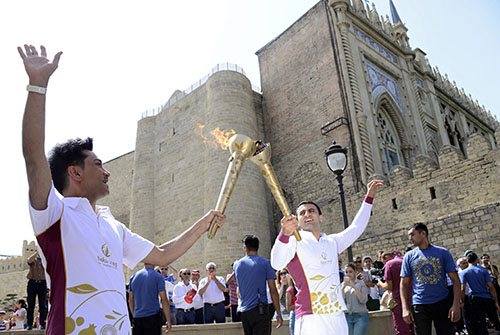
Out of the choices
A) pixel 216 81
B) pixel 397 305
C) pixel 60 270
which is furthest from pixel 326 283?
pixel 216 81

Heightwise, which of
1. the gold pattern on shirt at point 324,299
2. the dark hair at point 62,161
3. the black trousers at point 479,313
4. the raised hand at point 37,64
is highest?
the raised hand at point 37,64

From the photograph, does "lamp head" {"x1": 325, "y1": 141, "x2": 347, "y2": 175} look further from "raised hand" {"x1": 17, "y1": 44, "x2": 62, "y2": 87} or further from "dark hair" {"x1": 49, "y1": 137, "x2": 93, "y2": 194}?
"raised hand" {"x1": 17, "y1": 44, "x2": 62, "y2": 87}

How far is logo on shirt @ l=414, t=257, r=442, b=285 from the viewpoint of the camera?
167 inches

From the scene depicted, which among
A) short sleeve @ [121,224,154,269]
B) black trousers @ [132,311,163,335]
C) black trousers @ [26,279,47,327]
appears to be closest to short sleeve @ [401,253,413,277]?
black trousers @ [132,311,163,335]

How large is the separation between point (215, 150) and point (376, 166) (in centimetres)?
691

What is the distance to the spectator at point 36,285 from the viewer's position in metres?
6.49

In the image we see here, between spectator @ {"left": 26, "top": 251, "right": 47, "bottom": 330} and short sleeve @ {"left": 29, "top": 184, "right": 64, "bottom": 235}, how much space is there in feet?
17.8

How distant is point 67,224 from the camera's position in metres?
1.70

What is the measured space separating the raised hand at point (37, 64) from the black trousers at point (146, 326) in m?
4.33

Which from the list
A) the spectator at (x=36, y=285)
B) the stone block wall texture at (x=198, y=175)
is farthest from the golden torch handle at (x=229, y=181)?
the stone block wall texture at (x=198, y=175)

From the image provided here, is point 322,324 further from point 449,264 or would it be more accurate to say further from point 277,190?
point 449,264

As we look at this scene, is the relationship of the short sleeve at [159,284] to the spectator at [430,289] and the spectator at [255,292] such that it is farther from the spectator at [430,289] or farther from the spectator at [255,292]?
the spectator at [430,289]

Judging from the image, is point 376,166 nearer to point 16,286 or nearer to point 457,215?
point 457,215

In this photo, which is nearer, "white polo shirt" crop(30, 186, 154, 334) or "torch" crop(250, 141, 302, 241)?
"white polo shirt" crop(30, 186, 154, 334)
